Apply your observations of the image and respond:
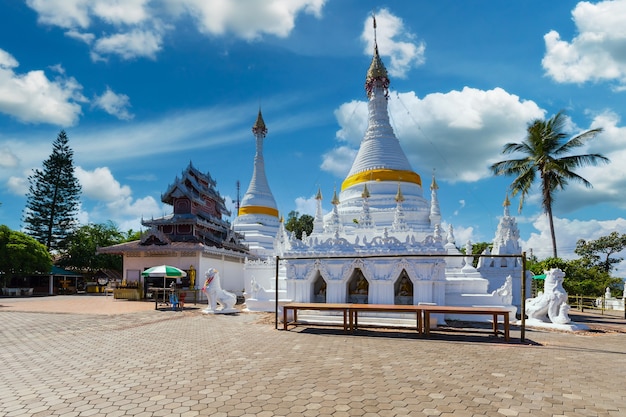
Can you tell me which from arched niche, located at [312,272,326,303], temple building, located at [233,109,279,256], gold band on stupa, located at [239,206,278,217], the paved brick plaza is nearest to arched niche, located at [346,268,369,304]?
arched niche, located at [312,272,326,303]

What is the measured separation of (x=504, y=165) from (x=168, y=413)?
92.4ft

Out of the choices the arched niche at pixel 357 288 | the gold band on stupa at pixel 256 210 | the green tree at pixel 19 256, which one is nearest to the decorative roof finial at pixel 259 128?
the gold band on stupa at pixel 256 210

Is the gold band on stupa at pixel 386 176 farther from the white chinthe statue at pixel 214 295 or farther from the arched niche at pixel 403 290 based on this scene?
the white chinthe statue at pixel 214 295

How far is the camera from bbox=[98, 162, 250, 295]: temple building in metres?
28.8

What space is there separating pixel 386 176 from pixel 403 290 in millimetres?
11098

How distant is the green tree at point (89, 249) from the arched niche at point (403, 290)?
103 ft

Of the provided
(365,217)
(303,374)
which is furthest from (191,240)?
(303,374)

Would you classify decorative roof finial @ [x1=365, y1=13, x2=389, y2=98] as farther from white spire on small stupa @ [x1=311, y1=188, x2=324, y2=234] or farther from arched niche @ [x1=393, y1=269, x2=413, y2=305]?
arched niche @ [x1=393, y1=269, x2=413, y2=305]

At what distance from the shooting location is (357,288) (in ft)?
59.8

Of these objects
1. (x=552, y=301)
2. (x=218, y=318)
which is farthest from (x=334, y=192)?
(x=552, y=301)

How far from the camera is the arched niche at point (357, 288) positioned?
699 inches

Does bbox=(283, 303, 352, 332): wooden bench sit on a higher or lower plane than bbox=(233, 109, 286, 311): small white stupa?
lower

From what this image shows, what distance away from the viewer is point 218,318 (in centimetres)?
1627

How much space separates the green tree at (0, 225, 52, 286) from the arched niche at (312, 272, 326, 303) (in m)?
26.3
